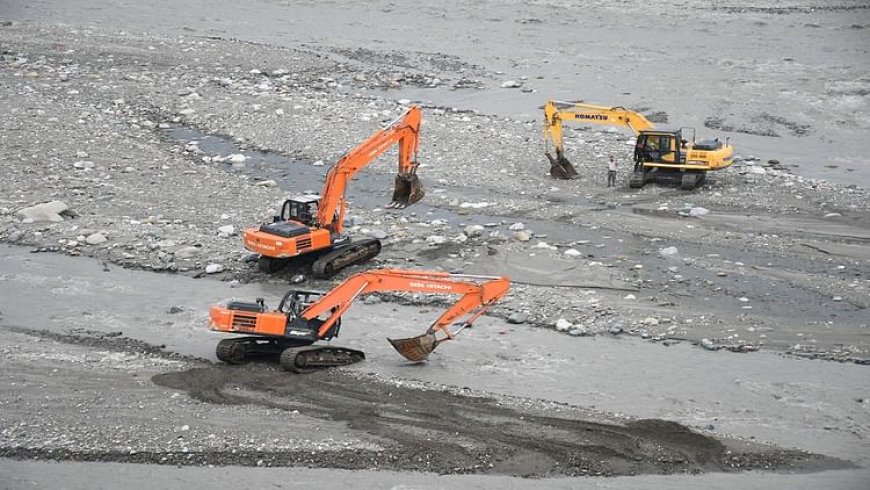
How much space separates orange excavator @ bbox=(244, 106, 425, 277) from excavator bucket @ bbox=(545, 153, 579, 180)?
17.3 ft

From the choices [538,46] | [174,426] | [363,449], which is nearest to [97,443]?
[174,426]

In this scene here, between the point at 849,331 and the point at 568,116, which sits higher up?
the point at 568,116

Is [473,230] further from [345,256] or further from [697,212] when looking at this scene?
[697,212]

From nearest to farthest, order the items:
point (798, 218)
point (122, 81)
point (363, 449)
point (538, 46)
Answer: point (363, 449), point (798, 218), point (122, 81), point (538, 46)

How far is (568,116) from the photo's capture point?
26922 millimetres

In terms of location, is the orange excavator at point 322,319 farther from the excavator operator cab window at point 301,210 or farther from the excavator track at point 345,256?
the excavator operator cab window at point 301,210

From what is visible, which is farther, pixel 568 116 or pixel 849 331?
pixel 568 116

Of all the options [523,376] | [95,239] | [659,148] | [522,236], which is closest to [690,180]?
[659,148]

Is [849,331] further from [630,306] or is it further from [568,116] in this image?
[568,116]

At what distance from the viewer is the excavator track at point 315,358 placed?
1627 centimetres

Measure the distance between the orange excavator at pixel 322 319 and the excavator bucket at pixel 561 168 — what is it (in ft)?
31.7

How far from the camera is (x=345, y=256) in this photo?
68.0 ft

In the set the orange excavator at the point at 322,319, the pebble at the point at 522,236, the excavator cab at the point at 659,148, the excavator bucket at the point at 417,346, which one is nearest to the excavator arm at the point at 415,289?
the orange excavator at the point at 322,319

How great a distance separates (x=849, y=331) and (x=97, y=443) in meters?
11.1
